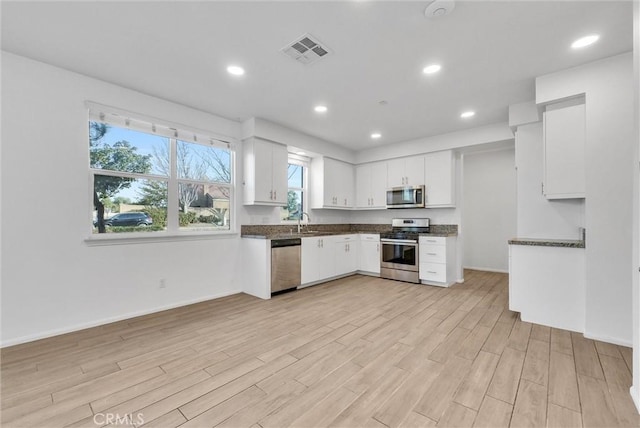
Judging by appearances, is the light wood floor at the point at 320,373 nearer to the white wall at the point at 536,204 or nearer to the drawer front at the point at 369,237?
the white wall at the point at 536,204

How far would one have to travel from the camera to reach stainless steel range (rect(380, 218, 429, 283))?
4812mm

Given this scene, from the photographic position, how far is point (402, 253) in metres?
4.97

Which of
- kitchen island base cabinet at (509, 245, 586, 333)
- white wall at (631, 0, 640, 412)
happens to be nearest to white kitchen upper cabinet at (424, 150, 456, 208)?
kitchen island base cabinet at (509, 245, 586, 333)

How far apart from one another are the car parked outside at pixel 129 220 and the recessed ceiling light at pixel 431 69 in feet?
12.0

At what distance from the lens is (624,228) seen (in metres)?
2.45

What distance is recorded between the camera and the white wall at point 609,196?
2.45 meters

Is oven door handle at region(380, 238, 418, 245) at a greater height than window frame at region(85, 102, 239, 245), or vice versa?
window frame at region(85, 102, 239, 245)

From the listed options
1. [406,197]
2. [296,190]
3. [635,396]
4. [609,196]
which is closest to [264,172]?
[296,190]

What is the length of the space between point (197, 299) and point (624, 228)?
4.75 meters

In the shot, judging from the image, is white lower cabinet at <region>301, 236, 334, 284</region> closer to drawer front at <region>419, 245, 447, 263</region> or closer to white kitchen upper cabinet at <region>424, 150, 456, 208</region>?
drawer front at <region>419, 245, 447, 263</region>

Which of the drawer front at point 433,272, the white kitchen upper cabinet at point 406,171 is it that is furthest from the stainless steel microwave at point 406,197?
the drawer front at point 433,272

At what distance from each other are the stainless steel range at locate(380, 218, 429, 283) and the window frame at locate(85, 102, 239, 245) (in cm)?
279

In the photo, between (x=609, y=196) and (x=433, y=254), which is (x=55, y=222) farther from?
(x=609, y=196)

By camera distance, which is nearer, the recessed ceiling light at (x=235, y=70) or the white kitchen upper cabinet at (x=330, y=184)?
the recessed ceiling light at (x=235, y=70)
